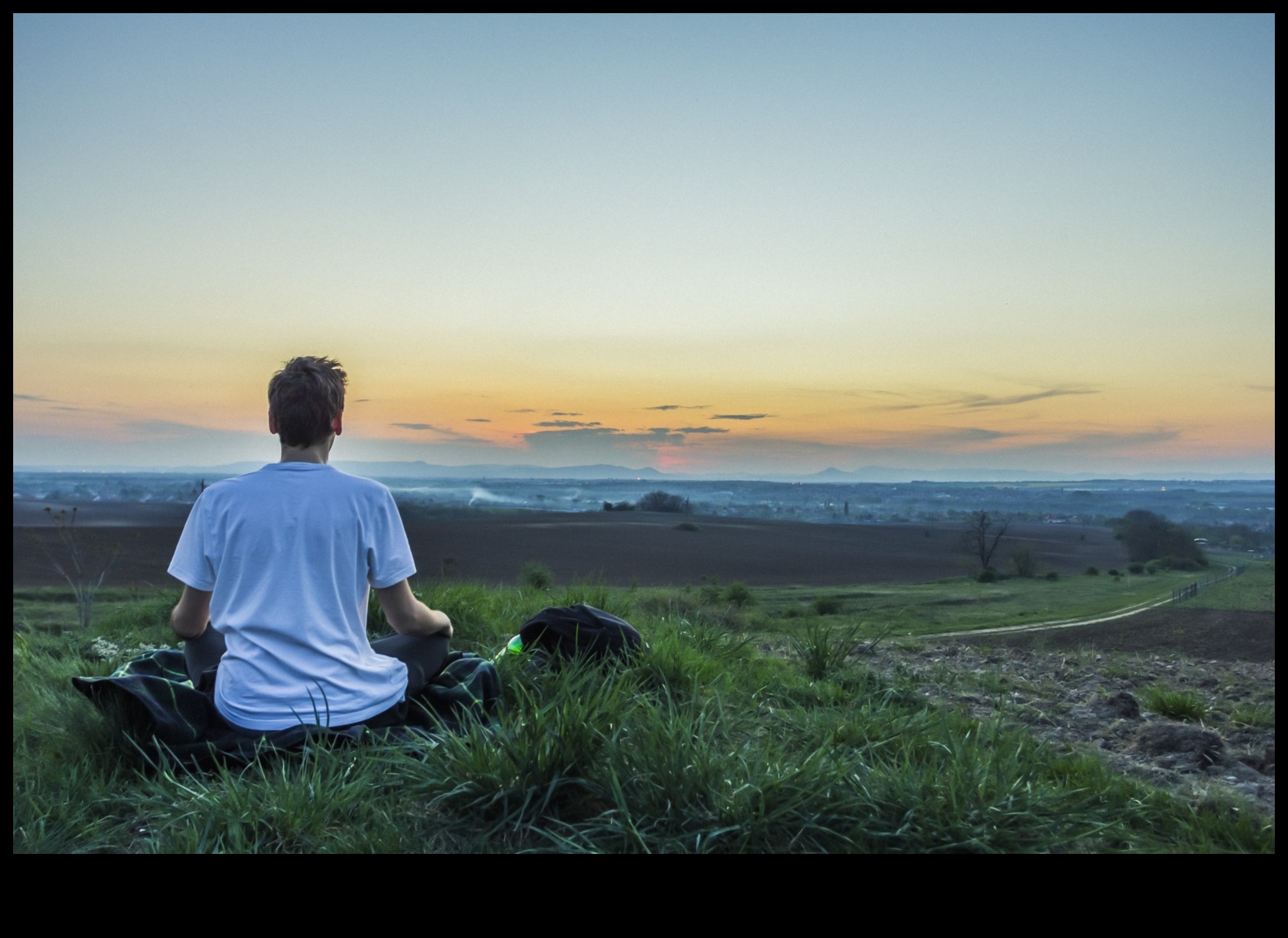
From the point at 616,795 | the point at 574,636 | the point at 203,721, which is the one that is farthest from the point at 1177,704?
the point at 203,721

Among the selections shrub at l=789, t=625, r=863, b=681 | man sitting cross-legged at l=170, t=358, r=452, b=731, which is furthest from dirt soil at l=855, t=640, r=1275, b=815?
man sitting cross-legged at l=170, t=358, r=452, b=731

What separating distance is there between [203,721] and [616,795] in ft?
6.22

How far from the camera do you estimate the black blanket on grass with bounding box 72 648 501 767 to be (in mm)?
3078

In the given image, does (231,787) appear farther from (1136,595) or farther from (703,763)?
(1136,595)

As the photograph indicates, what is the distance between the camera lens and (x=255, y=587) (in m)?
3.04

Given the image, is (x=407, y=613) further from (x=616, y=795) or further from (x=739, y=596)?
(x=739, y=596)

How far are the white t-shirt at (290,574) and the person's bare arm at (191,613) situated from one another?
0.08 m

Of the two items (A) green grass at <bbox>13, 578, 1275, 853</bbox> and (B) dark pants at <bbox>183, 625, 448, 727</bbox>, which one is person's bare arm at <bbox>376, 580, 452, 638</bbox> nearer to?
(B) dark pants at <bbox>183, 625, 448, 727</bbox>

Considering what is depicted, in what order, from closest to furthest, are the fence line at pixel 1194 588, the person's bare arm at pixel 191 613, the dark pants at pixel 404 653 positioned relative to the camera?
the person's bare arm at pixel 191 613, the dark pants at pixel 404 653, the fence line at pixel 1194 588

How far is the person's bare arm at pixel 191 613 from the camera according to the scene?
10.5ft

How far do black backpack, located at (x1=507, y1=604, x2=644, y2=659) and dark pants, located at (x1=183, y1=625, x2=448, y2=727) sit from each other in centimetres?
56

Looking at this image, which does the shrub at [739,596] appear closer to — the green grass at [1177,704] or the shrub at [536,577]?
the shrub at [536,577]

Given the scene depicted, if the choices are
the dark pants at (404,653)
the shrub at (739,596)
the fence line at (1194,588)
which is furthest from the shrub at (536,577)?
the fence line at (1194,588)

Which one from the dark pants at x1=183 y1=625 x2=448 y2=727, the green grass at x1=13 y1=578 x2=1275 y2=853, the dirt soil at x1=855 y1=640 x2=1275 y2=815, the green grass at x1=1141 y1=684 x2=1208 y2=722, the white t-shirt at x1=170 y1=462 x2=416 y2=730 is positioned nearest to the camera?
→ the green grass at x1=13 y1=578 x2=1275 y2=853
